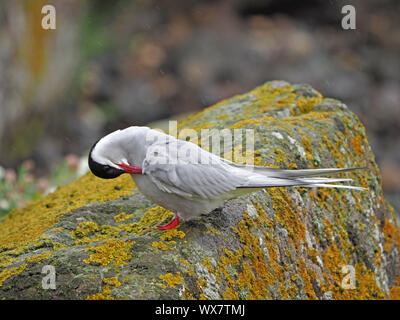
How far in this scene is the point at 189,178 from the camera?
3037mm

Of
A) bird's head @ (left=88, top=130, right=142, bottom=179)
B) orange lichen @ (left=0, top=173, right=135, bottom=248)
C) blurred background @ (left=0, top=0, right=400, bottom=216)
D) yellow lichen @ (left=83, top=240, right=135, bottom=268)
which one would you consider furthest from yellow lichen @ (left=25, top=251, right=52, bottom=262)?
blurred background @ (left=0, top=0, right=400, bottom=216)

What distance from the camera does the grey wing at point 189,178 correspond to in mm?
3021

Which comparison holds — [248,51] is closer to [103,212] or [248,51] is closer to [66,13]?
[66,13]

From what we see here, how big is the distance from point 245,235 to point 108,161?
101cm

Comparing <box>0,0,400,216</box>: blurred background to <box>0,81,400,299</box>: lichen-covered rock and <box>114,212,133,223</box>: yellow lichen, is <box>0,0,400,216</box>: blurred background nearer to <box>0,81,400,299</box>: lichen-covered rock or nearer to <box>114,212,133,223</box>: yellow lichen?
<box>0,81,400,299</box>: lichen-covered rock

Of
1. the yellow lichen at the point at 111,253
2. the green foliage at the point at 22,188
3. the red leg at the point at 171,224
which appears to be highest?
the red leg at the point at 171,224

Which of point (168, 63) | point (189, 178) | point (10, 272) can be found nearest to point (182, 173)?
point (189, 178)

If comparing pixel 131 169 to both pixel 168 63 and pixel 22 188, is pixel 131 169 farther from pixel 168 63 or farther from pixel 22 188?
pixel 168 63

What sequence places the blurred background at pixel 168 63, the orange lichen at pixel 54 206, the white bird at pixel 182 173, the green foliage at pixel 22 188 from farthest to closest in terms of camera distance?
1. the blurred background at pixel 168 63
2. the green foliage at pixel 22 188
3. the orange lichen at pixel 54 206
4. the white bird at pixel 182 173

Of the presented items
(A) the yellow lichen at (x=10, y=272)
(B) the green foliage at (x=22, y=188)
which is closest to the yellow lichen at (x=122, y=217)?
(A) the yellow lichen at (x=10, y=272)

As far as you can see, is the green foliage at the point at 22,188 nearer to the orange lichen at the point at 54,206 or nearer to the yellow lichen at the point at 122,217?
the orange lichen at the point at 54,206

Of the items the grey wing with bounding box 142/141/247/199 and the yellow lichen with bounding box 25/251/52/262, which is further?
the grey wing with bounding box 142/141/247/199

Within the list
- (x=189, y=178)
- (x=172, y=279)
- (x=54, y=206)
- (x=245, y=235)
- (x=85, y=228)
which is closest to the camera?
(x=172, y=279)

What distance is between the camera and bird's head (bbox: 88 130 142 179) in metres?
3.15
